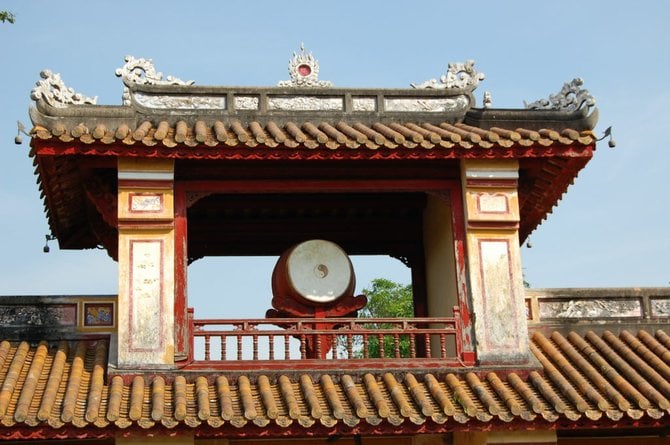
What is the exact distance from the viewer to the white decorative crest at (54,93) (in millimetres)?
14539

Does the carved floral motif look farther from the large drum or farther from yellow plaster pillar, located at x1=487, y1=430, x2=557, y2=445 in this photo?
yellow plaster pillar, located at x1=487, y1=430, x2=557, y2=445

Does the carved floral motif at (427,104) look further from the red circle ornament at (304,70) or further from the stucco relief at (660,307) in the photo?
the stucco relief at (660,307)

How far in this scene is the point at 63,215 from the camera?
16516 millimetres

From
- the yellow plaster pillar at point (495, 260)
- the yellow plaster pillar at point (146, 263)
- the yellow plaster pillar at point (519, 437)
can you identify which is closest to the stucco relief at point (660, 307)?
the yellow plaster pillar at point (495, 260)

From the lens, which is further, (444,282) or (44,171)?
(444,282)

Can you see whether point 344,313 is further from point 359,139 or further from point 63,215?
point 63,215

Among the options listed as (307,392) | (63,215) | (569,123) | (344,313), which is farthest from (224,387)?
(569,123)

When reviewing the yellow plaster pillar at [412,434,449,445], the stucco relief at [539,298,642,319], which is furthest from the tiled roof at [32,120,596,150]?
the yellow plaster pillar at [412,434,449,445]

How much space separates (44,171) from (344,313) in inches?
162

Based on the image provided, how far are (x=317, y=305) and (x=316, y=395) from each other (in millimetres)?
1842

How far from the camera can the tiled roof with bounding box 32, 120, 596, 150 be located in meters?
13.8

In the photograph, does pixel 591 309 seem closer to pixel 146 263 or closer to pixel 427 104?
pixel 427 104

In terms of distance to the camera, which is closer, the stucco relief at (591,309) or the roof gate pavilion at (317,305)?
the roof gate pavilion at (317,305)

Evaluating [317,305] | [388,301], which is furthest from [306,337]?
[388,301]
